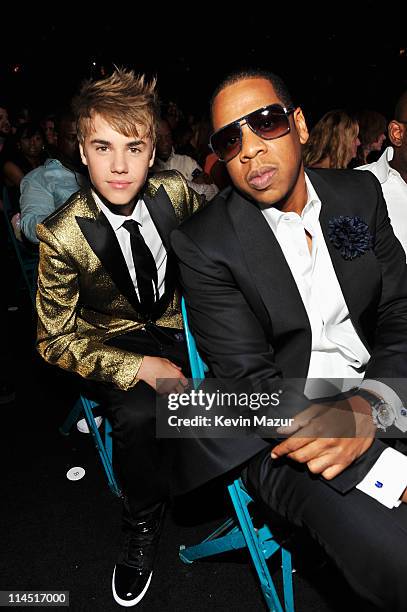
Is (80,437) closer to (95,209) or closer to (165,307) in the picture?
(165,307)

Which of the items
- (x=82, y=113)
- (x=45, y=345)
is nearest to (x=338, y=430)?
(x=45, y=345)

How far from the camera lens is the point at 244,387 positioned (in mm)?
1599

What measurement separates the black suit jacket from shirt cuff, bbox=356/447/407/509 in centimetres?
29

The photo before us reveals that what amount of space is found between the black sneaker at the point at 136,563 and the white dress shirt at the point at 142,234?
1.01 m

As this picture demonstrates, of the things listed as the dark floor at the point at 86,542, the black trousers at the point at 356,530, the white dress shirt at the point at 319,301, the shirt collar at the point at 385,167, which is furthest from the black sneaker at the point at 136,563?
the shirt collar at the point at 385,167

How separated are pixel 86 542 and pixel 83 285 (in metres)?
1.23

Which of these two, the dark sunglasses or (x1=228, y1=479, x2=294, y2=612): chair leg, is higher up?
the dark sunglasses

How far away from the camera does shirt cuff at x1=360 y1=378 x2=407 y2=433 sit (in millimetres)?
1577

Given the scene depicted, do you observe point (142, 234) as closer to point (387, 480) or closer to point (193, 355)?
point (193, 355)

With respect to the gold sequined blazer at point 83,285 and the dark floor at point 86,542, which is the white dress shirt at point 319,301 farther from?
the dark floor at point 86,542

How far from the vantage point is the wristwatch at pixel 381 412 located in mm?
1551

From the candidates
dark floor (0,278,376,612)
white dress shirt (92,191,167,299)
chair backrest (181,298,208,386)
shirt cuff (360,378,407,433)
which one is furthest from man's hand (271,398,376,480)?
white dress shirt (92,191,167,299)

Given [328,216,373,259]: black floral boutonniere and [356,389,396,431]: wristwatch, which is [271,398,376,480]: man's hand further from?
[328,216,373,259]: black floral boutonniere

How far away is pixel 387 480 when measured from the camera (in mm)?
1352
